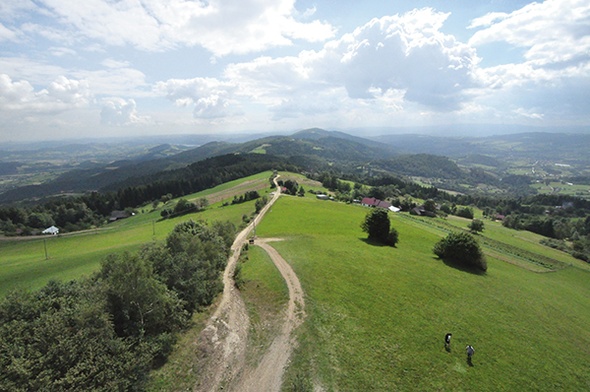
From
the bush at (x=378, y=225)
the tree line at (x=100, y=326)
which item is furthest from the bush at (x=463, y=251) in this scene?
the tree line at (x=100, y=326)

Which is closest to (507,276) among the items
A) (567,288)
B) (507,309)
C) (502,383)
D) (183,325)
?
(567,288)

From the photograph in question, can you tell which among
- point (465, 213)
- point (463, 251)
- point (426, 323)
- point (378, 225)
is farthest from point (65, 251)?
point (465, 213)

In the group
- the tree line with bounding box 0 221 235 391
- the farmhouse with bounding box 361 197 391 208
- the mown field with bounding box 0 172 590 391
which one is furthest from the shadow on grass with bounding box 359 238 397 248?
the farmhouse with bounding box 361 197 391 208

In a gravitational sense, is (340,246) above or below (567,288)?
above

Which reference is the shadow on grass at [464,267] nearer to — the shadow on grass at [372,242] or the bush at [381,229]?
the bush at [381,229]

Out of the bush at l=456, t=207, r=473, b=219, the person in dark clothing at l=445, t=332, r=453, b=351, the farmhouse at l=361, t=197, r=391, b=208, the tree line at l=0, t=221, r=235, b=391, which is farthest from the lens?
the bush at l=456, t=207, r=473, b=219

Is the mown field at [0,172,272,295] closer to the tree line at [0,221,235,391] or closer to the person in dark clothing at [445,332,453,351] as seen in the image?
the tree line at [0,221,235,391]

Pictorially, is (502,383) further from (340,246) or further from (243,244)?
(243,244)
